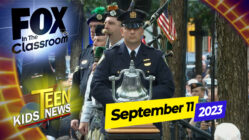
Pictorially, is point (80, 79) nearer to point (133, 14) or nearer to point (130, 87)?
point (133, 14)

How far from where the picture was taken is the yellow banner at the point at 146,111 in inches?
177

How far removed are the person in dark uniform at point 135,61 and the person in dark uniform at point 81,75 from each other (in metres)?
1.06

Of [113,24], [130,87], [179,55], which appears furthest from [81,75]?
[179,55]

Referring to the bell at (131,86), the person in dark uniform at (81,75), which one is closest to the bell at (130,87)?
the bell at (131,86)

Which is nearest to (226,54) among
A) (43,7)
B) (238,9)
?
(238,9)

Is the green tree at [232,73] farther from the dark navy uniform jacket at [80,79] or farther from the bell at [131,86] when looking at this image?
the bell at [131,86]

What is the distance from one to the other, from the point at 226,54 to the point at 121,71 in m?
2.72

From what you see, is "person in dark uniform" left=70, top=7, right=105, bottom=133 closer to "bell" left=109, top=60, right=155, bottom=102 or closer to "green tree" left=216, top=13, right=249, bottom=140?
"bell" left=109, top=60, right=155, bottom=102

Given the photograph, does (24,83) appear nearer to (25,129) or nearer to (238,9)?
(25,129)

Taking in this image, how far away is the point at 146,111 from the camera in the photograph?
15.5 feet

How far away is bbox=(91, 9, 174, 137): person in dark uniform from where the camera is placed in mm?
5016

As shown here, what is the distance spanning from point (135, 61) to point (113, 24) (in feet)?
2.09

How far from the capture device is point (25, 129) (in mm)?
5906

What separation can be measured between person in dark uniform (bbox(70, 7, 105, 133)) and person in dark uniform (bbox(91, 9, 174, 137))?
1056 mm
